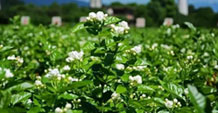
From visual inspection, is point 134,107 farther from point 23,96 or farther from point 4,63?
point 4,63

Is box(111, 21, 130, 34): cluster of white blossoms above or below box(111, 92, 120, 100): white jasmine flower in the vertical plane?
above

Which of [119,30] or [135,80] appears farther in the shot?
[119,30]

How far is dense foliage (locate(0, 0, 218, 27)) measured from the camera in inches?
800

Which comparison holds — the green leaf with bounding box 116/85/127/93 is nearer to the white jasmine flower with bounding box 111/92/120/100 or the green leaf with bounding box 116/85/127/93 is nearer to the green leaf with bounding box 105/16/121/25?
the white jasmine flower with bounding box 111/92/120/100

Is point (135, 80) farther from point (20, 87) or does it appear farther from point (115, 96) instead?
point (20, 87)

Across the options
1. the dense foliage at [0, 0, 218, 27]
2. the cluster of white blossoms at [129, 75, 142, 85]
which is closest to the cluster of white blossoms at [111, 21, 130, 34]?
the cluster of white blossoms at [129, 75, 142, 85]

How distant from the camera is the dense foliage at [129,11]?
20.3 m

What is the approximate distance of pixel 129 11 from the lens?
37.8m

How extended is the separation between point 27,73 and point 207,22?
59.5 feet

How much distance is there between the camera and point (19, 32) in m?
4.65

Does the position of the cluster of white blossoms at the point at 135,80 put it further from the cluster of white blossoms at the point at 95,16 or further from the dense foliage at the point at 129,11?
the dense foliage at the point at 129,11

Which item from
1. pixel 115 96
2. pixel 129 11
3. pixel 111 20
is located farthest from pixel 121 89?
pixel 129 11

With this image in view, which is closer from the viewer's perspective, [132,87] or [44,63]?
[132,87]

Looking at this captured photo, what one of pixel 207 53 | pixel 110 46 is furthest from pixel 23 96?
pixel 207 53
